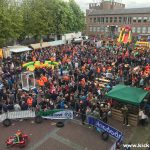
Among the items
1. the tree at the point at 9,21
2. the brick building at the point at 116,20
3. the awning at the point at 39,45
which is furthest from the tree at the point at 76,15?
the brick building at the point at 116,20

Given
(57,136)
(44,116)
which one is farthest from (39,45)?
(57,136)

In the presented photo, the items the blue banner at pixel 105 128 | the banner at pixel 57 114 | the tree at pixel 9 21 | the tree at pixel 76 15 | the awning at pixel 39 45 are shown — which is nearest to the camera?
the blue banner at pixel 105 128

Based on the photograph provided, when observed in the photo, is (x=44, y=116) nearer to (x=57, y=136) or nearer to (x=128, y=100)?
(x=57, y=136)

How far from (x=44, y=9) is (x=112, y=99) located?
34.3 m

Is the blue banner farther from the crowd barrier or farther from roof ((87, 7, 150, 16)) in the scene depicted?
roof ((87, 7, 150, 16))

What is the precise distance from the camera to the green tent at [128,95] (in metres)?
16.0

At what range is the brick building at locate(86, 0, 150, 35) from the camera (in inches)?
2776

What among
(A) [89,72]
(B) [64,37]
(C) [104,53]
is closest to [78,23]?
(B) [64,37]

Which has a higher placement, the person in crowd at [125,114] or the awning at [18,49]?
the awning at [18,49]

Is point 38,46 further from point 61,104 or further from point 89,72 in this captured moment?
point 61,104

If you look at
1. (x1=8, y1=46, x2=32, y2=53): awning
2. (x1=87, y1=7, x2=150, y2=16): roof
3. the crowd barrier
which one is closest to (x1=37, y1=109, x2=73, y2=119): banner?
the crowd barrier

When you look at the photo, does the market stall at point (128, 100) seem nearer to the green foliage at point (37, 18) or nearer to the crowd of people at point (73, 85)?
the crowd of people at point (73, 85)

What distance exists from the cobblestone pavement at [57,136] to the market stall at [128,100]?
2.72 metres

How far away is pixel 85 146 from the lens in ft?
44.6
